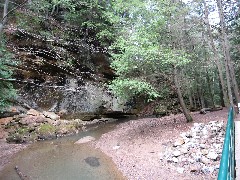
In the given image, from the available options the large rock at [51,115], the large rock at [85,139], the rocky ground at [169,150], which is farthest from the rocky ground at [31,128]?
the rocky ground at [169,150]

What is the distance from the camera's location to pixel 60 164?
10.6 m

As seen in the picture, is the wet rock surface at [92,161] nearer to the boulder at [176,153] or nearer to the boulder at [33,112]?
the boulder at [176,153]

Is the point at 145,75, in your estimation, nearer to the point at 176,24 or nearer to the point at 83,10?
the point at 176,24

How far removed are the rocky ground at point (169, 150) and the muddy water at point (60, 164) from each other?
0.68 m

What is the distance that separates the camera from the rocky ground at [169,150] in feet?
28.3

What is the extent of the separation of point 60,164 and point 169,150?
4.91m

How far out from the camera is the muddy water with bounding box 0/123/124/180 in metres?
9.27

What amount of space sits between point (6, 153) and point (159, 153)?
25.7 feet

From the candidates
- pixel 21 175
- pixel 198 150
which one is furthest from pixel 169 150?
pixel 21 175

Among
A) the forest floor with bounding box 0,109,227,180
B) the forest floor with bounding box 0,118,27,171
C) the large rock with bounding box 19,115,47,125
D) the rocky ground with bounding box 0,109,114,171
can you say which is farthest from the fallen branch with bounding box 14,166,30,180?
the large rock with bounding box 19,115,47,125

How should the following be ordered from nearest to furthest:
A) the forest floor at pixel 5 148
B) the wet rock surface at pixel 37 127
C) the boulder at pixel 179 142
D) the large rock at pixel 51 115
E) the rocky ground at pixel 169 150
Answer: the rocky ground at pixel 169 150 → the boulder at pixel 179 142 → the forest floor at pixel 5 148 → the wet rock surface at pixel 37 127 → the large rock at pixel 51 115

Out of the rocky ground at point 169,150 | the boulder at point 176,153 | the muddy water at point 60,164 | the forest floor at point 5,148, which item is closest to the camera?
the rocky ground at point 169,150

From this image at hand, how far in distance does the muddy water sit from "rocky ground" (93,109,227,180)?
68 cm

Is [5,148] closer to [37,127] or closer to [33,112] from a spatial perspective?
[37,127]
